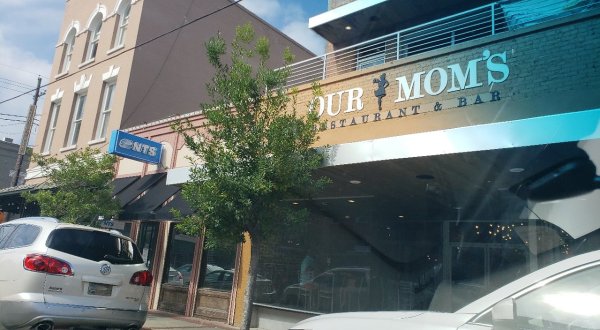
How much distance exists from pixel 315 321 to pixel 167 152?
444 inches

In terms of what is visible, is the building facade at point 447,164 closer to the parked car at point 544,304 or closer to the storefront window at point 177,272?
the storefront window at point 177,272

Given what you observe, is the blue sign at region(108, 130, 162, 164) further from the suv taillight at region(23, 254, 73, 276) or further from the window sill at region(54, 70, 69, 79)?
the window sill at region(54, 70, 69, 79)

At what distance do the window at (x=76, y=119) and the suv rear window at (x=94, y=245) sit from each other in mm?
12353

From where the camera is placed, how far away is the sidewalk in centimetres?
934

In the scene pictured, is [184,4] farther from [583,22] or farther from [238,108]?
[583,22]

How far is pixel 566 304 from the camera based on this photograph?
247 centimetres

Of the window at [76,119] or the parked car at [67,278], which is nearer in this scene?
the parked car at [67,278]

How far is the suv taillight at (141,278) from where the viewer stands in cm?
688

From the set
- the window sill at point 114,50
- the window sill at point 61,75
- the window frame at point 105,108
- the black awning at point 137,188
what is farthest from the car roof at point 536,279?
the window sill at point 61,75

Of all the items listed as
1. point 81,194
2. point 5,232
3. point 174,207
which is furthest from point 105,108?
point 5,232

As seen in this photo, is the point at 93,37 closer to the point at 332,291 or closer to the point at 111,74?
the point at 111,74

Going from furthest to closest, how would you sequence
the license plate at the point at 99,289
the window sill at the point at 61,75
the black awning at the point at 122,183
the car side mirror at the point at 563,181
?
the window sill at the point at 61,75
the black awning at the point at 122,183
the car side mirror at the point at 563,181
the license plate at the point at 99,289

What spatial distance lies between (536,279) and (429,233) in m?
8.76

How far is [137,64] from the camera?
53.3ft
